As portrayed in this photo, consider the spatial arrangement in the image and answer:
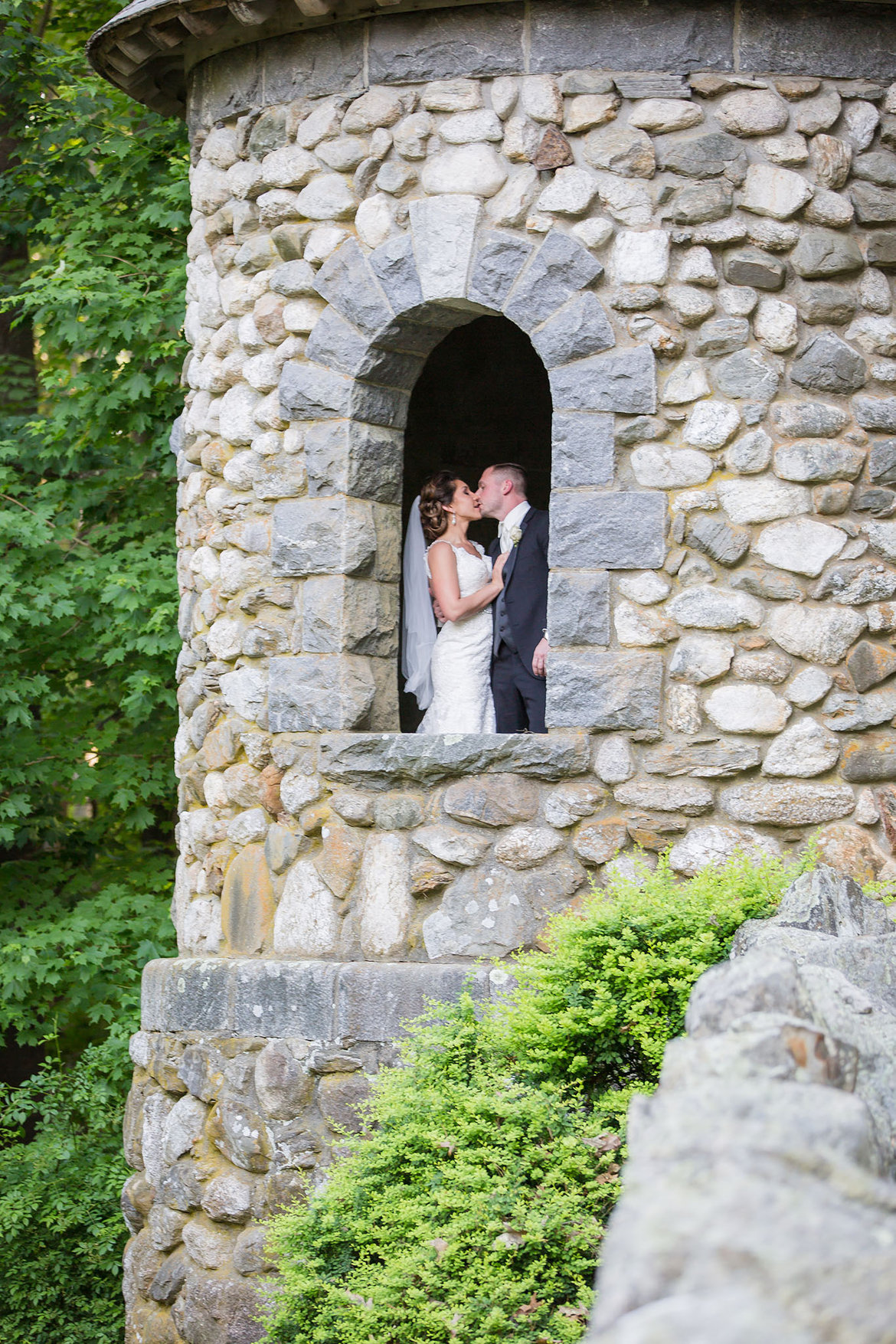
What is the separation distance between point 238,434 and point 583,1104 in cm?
288

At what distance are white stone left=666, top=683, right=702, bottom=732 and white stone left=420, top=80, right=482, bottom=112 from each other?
2.10 meters

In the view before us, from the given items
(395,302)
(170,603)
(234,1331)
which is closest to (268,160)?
(395,302)

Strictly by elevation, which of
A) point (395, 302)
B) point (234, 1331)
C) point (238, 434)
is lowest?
point (234, 1331)

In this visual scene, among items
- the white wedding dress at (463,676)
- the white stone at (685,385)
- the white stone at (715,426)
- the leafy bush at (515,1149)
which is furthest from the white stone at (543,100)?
the leafy bush at (515,1149)

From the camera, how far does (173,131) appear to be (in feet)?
27.6

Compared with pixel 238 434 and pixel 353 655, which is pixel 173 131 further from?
pixel 353 655

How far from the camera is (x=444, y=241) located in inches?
200

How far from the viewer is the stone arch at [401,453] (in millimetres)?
4848

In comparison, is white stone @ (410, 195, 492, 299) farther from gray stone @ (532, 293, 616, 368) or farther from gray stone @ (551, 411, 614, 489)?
gray stone @ (551, 411, 614, 489)

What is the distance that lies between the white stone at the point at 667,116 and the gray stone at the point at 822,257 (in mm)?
540

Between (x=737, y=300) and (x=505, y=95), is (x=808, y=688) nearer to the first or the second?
(x=737, y=300)

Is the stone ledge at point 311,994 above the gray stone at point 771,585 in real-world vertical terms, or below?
below

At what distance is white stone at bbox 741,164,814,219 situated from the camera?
4.89 metres

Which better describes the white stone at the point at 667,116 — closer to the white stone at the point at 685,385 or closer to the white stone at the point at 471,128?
the white stone at the point at 471,128
